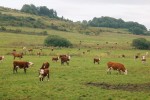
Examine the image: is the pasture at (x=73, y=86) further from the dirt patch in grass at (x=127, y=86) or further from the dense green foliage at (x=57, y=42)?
the dense green foliage at (x=57, y=42)

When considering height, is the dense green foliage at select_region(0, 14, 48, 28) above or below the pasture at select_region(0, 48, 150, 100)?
above

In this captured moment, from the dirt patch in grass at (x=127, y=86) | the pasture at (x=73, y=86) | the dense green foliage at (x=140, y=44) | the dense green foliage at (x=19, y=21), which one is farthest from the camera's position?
the dense green foliage at (x=19, y=21)

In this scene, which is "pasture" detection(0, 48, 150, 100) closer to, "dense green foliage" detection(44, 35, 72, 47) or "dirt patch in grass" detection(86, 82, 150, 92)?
"dirt patch in grass" detection(86, 82, 150, 92)

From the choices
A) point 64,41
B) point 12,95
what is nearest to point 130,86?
point 12,95

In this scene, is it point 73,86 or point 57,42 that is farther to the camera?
point 57,42

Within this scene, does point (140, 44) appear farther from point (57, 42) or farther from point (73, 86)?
point (73, 86)

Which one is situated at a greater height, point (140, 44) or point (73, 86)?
point (73, 86)

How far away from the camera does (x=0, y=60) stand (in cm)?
4547

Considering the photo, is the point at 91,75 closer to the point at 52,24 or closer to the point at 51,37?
the point at 51,37

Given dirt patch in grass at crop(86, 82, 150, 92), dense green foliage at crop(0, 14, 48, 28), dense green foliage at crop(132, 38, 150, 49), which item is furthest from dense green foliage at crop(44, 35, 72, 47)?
dirt patch in grass at crop(86, 82, 150, 92)

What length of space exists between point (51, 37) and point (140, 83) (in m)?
58.1

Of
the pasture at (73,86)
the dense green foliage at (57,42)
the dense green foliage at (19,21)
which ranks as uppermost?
the dense green foliage at (19,21)

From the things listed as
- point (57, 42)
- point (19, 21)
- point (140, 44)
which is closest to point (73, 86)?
point (57, 42)

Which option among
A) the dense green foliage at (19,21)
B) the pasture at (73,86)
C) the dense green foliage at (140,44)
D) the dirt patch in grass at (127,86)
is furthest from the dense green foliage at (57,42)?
the dirt patch in grass at (127,86)
